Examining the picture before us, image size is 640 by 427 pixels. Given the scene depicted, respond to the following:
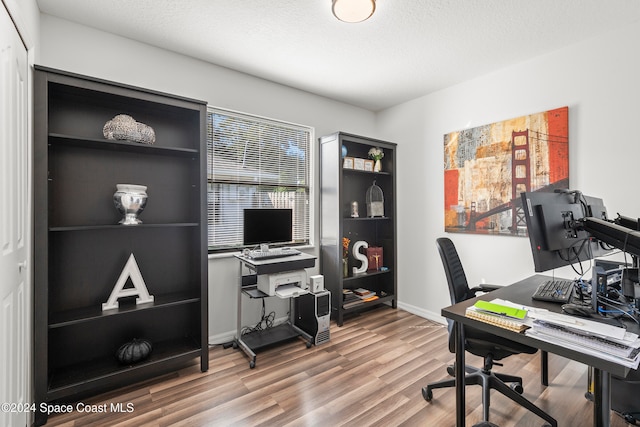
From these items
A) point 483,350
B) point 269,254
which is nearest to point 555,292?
point 483,350

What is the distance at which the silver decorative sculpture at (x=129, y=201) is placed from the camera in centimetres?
213

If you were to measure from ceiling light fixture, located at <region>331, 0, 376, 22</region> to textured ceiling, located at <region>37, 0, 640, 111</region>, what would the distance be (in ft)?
0.33

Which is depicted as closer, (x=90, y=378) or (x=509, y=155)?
(x=90, y=378)

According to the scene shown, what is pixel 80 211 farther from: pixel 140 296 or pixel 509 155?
pixel 509 155

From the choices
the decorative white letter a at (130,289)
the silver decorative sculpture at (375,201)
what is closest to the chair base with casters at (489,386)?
the silver decorative sculpture at (375,201)

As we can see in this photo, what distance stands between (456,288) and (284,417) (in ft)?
4.63

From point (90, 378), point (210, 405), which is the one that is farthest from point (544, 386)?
point (90, 378)

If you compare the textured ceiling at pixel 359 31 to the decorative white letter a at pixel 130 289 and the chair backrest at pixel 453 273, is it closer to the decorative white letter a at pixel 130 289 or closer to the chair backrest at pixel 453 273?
the chair backrest at pixel 453 273

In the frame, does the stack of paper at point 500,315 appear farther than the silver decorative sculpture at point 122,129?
No

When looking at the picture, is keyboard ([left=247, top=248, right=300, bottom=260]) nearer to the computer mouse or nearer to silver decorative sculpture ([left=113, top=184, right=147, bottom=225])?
silver decorative sculpture ([left=113, top=184, right=147, bottom=225])

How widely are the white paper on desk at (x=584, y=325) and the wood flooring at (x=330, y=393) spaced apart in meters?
0.90

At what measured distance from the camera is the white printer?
2.61 meters

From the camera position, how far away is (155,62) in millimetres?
2559

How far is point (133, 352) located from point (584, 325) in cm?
268
